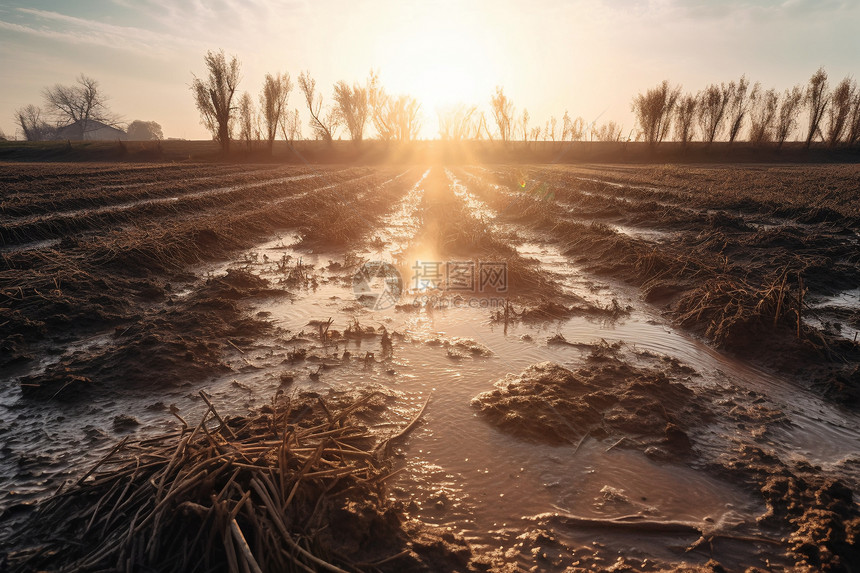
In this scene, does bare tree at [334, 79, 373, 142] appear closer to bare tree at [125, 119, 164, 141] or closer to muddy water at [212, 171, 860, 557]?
muddy water at [212, 171, 860, 557]

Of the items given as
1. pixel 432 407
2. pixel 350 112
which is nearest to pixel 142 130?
pixel 350 112

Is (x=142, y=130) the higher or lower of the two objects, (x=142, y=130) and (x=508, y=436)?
the higher

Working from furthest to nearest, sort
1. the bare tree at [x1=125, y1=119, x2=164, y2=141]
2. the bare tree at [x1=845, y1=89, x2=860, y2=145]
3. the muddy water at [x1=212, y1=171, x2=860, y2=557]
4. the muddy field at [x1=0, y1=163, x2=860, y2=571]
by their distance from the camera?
the bare tree at [x1=125, y1=119, x2=164, y2=141], the bare tree at [x1=845, y1=89, x2=860, y2=145], the muddy water at [x1=212, y1=171, x2=860, y2=557], the muddy field at [x1=0, y1=163, x2=860, y2=571]

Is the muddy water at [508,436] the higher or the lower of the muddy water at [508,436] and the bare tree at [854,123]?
the lower

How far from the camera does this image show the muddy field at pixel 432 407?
253 centimetres

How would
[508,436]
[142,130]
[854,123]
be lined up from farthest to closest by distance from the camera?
[142,130] → [854,123] → [508,436]

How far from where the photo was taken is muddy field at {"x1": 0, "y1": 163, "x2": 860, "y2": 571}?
2525 mm

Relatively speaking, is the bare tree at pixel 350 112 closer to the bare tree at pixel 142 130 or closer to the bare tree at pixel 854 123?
the bare tree at pixel 854 123

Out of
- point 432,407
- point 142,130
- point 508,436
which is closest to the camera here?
point 508,436

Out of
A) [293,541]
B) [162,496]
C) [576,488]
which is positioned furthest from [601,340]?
[162,496]

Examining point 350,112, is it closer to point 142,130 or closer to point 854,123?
point 854,123

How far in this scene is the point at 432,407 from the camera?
13.4ft

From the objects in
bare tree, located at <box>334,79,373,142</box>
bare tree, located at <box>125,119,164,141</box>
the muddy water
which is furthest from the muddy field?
bare tree, located at <box>125,119,164,141</box>

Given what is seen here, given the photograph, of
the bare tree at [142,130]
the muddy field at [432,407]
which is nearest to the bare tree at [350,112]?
the muddy field at [432,407]
